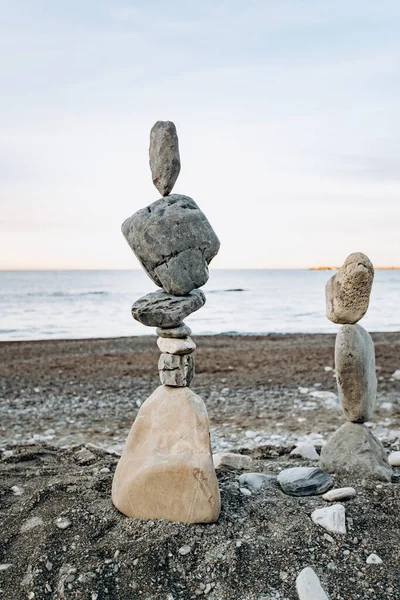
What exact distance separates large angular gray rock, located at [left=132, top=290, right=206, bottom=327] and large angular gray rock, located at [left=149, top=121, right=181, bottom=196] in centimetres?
83

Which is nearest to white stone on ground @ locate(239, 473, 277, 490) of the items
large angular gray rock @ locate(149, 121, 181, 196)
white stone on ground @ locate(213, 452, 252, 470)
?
white stone on ground @ locate(213, 452, 252, 470)

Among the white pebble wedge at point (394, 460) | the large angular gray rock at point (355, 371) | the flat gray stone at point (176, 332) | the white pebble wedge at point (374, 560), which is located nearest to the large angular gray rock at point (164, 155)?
the flat gray stone at point (176, 332)

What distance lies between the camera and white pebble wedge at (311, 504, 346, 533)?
144 inches

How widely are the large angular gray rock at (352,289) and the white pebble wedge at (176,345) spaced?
145 centimetres

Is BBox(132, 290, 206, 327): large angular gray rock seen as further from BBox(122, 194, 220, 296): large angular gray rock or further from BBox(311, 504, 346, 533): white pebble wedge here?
BBox(311, 504, 346, 533): white pebble wedge

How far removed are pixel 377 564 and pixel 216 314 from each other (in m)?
25.5

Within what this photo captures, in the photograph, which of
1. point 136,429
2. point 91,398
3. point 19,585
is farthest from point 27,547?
point 91,398

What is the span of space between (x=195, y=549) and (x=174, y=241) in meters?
2.09

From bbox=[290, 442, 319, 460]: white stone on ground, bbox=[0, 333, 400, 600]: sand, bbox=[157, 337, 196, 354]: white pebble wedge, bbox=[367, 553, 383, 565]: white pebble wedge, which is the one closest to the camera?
bbox=[0, 333, 400, 600]: sand

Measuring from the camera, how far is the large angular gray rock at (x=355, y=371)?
4582mm

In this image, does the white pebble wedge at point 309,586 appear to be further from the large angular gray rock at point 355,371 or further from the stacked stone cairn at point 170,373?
the large angular gray rock at point 355,371

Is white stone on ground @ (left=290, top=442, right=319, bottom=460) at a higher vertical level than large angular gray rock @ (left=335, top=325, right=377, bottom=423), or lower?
lower

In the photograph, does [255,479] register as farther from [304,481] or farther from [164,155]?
[164,155]

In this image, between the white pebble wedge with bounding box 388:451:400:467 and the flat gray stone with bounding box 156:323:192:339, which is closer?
the flat gray stone with bounding box 156:323:192:339
